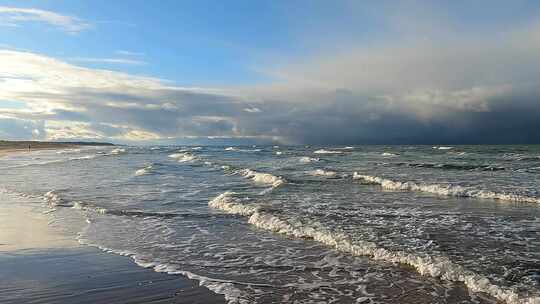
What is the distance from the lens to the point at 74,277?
27.5ft

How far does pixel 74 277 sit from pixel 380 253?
19.5 ft

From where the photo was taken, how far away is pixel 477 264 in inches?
352

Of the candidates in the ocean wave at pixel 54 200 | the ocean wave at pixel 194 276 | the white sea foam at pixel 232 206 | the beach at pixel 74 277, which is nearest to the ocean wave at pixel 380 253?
the white sea foam at pixel 232 206

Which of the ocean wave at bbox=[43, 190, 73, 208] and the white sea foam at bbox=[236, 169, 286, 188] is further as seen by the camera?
the white sea foam at bbox=[236, 169, 286, 188]

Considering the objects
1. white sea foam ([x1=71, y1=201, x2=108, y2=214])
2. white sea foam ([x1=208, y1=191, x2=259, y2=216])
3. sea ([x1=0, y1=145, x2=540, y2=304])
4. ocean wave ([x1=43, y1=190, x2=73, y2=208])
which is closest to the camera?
sea ([x1=0, y1=145, x2=540, y2=304])

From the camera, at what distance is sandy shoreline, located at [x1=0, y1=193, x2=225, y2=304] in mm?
7348

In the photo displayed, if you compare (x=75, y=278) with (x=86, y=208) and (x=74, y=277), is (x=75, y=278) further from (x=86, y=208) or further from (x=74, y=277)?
(x=86, y=208)

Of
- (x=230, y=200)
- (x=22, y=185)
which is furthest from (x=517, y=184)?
(x=22, y=185)

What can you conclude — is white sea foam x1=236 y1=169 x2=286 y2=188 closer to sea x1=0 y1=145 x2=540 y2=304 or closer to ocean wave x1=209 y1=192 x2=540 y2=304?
sea x1=0 y1=145 x2=540 y2=304

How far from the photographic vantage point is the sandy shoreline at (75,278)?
735 centimetres

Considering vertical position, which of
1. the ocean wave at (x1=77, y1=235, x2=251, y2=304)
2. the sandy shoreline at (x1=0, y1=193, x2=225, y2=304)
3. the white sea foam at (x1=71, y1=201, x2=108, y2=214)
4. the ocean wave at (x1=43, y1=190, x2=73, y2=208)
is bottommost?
the ocean wave at (x1=77, y1=235, x2=251, y2=304)

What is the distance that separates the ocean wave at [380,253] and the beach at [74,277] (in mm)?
3851

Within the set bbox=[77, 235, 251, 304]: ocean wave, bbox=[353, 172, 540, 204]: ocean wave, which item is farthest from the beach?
bbox=[353, 172, 540, 204]: ocean wave

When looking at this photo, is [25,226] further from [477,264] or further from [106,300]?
[477,264]
